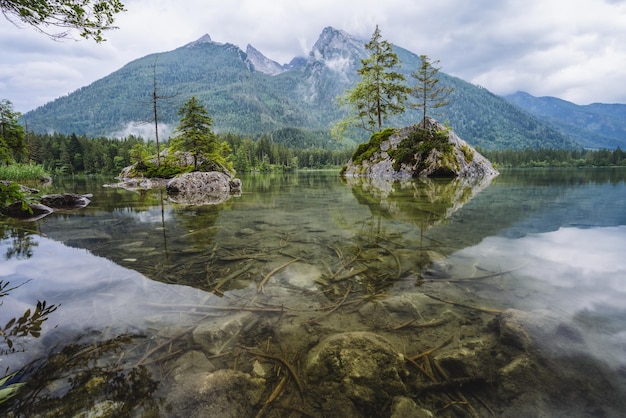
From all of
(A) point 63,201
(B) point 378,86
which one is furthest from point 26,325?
(B) point 378,86

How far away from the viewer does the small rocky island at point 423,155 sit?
31781mm

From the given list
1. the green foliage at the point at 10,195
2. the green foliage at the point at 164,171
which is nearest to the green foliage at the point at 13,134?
the green foliage at the point at 10,195

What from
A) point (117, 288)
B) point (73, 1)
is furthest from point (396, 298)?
point (73, 1)

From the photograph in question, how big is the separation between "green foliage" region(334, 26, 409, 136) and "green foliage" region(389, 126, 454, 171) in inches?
188

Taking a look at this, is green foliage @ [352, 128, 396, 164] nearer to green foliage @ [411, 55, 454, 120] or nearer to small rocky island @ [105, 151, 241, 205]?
green foliage @ [411, 55, 454, 120]

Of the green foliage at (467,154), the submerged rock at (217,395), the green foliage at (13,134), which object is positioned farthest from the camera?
the green foliage at (467,154)

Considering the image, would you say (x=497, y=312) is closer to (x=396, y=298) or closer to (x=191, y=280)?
(x=396, y=298)

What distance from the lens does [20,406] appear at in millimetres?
1999

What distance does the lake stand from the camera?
2.11 meters

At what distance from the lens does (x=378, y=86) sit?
35.5 m

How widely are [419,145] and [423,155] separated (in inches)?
48.7

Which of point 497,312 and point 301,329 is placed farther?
point 497,312

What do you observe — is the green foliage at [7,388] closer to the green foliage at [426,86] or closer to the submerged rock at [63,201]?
the submerged rock at [63,201]

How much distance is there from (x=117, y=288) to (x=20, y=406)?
2.21m
